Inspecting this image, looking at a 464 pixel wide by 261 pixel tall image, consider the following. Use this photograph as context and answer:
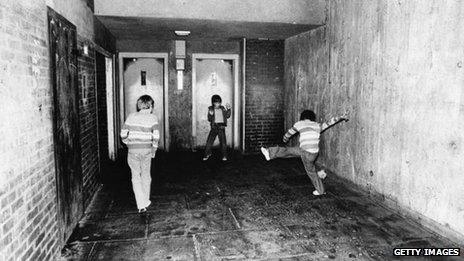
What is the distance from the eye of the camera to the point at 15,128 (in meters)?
2.84

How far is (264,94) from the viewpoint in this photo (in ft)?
32.4

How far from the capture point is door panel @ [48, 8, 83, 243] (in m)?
3.85

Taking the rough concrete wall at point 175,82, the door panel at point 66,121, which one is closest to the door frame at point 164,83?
the rough concrete wall at point 175,82

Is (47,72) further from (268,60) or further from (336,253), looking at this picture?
(268,60)

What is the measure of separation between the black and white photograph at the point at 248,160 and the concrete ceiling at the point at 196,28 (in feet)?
0.23

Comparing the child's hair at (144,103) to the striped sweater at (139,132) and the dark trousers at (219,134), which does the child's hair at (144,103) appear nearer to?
Answer: the striped sweater at (139,132)

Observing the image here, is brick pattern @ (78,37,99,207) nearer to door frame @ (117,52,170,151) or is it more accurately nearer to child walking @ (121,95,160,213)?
child walking @ (121,95,160,213)

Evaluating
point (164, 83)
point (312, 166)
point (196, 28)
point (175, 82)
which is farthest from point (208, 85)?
point (312, 166)

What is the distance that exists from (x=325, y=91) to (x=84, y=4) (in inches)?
190

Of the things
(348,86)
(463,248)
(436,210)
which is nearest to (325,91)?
(348,86)

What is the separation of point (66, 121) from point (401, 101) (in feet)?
14.7

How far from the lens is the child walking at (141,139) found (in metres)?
5.04

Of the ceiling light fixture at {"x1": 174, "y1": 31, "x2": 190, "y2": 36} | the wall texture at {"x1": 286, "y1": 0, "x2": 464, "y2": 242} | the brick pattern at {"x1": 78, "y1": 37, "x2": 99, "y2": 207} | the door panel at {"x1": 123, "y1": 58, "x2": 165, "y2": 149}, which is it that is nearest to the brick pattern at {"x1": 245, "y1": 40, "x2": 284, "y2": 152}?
the ceiling light fixture at {"x1": 174, "y1": 31, "x2": 190, "y2": 36}

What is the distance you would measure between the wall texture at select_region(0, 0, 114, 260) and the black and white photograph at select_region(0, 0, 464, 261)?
18 mm
